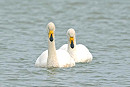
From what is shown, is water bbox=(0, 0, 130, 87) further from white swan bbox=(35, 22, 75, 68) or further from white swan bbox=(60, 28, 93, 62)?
white swan bbox=(60, 28, 93, 62)

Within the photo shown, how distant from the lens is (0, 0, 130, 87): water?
46.5ft

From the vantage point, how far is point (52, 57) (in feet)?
50.4

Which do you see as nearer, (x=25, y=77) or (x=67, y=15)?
(x=25, y=77)

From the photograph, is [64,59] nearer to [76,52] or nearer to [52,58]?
[52,58]

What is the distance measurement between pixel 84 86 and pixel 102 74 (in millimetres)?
1562

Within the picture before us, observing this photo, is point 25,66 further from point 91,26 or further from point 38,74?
point 91,26

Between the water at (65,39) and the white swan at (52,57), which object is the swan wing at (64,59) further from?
the water at (65,39)

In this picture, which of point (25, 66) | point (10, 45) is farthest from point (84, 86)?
point (10, 45)

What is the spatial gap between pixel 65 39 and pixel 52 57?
19.1ft

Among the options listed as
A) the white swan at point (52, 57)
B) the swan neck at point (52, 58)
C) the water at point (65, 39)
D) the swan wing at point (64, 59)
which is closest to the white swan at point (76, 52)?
the water at point (65, 39)

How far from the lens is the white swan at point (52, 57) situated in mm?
15378

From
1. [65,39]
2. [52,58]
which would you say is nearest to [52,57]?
[52,58]

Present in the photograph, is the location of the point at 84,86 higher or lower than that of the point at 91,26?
lower

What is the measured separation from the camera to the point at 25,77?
14242 millimetres
